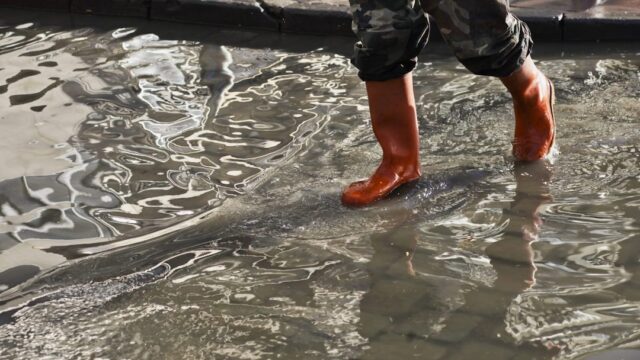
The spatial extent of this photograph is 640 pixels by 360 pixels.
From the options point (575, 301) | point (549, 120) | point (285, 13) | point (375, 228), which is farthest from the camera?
point (285, 13)

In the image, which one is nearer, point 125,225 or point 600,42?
point 125,225

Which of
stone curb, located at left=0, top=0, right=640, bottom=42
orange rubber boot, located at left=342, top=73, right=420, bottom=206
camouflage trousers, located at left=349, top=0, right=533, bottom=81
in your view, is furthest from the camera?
stone curb, located at left=0, top=0, right=640, bottom=42

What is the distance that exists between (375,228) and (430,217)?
184 mm

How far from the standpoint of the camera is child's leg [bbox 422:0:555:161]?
11.1 ft

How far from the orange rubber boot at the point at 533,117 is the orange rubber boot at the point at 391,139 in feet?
1.25

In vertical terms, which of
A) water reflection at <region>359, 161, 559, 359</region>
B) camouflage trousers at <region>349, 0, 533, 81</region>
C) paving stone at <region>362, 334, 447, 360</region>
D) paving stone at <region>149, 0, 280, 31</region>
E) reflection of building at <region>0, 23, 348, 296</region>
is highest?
camouflage trousers at <region>349, 0, 533, 81</region>

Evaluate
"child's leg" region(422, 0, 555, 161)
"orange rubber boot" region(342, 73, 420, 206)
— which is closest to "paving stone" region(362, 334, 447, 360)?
"orange rubber boot" region(342, 73, 420, 206)

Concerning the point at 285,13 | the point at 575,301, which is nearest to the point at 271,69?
the point at 285,13

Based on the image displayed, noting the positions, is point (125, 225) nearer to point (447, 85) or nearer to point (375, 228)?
point (375, 228)

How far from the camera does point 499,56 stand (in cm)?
347

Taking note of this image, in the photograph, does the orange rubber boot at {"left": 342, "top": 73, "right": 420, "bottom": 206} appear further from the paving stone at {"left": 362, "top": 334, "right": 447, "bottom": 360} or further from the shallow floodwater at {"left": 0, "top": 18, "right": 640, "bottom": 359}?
the paving stone at {"left": 362, "top": 334, "right": 447, "bottom": 360}

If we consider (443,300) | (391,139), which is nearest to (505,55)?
(391,139)

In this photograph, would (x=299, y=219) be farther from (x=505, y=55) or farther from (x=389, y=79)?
(x=505, y=55)

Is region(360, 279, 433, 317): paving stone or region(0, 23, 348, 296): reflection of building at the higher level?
region(0, 23, 348, 296): reflection of building
